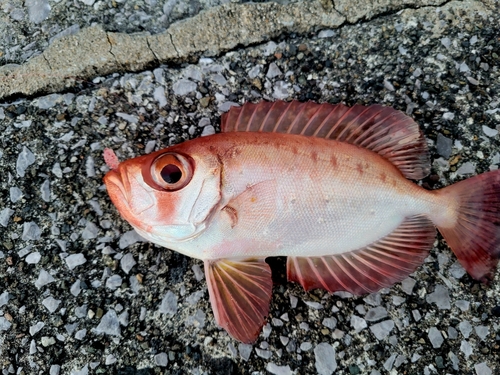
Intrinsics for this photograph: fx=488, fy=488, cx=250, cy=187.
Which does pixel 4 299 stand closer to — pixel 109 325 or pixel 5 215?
pixel 5 215

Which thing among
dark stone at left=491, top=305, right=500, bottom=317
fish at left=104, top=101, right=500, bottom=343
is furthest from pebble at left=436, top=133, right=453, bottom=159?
dark stone at left=491, top=305, right=500, bottom=317

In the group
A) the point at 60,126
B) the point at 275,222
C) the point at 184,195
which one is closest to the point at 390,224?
the point at 275,222

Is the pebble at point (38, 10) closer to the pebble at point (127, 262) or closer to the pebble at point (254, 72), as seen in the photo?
the pebble at point (254, 72)

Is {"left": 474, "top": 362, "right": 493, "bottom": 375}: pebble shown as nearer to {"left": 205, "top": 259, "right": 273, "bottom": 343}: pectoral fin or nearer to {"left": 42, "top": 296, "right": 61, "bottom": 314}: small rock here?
{"left": 205, "top": 259, "right": 273, "bottom": 343}: pectoral fin

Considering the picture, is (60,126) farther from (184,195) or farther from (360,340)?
(360,340)

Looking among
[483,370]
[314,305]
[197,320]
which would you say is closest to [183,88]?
[197,320]
